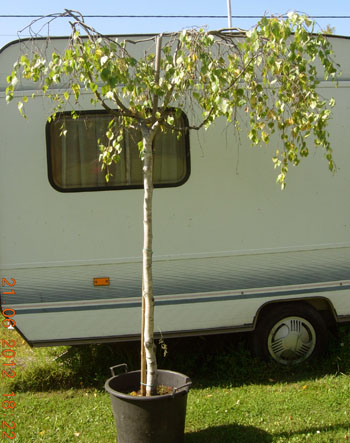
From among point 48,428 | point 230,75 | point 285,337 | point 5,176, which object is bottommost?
point 48,428

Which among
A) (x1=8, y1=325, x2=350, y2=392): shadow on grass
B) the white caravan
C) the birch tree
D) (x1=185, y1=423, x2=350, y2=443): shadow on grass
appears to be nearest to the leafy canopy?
the birch tree

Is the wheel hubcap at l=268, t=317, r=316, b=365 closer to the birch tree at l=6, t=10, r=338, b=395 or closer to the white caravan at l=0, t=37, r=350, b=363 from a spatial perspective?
the white caravan at l=0, t=37, r=350, b=363

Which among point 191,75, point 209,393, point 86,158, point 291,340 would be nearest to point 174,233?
point 86,158

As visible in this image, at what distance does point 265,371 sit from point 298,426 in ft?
3.36

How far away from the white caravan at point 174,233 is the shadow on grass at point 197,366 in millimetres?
229

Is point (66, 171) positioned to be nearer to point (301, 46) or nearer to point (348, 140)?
point (301, 46)

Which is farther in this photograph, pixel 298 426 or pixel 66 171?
pixel 66 171

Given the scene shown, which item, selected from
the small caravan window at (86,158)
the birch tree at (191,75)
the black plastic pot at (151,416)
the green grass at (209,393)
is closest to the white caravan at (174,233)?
the small caravan window at (86,158)

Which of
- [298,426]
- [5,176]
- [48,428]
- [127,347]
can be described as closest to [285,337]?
[298,426]

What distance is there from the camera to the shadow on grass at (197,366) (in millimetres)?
4727

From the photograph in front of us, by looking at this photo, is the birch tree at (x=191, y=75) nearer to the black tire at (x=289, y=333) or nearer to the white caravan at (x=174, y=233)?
the white caravan at (x=174, y=233)

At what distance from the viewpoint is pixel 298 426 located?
3742 millimetres

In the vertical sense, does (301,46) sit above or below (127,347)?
above

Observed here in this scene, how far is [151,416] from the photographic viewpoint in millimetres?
3277
